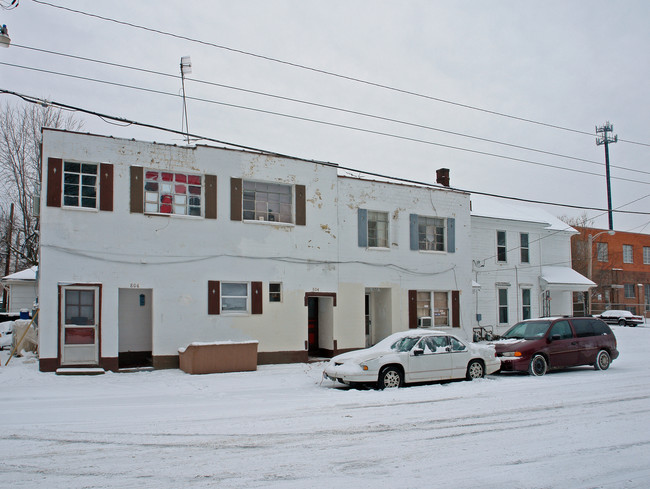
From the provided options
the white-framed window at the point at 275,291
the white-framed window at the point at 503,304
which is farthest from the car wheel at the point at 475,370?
the white-framed window at the point at 503,304

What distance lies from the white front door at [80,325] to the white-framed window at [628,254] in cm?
5056

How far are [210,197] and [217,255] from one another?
191 centimetres

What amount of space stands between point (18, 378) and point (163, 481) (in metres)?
10.6

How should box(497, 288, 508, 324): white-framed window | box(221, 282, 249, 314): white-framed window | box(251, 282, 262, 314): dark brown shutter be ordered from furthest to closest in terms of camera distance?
1. box(497, 288, 508, 324): white-framed window
2. box(251, 282, 262, 314): dark brown shutter
3. box(221, 282, 249, 314): white-framed window

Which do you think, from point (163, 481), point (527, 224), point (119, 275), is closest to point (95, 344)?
point (119, 275)

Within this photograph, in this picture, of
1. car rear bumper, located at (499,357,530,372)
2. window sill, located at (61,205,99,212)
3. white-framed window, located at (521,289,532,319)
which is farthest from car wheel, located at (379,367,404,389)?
white-framed window, located at (521,289,532,319)

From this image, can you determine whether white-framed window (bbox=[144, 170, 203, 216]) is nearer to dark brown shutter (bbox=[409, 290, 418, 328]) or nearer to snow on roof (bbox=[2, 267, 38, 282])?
dark brown shutter (bbox=[409, 290, 418, 328])

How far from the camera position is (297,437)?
351 inches

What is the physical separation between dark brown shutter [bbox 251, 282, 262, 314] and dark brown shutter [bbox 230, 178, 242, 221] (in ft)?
7.62

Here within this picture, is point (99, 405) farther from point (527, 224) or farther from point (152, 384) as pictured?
point (527, 224)

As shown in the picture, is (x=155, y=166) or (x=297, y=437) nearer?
(x=297, y=437)

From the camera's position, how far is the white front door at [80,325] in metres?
16.6

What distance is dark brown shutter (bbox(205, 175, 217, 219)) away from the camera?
61.2 ft

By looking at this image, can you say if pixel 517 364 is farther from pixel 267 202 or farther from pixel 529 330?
pixel 267 202
